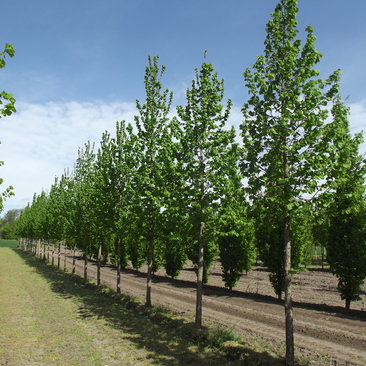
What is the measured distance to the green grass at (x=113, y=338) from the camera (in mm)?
10070

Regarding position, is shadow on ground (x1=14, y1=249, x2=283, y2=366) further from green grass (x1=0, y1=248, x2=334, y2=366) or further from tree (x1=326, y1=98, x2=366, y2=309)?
tree (x1=326, y1=98, x2=366, y2=309)

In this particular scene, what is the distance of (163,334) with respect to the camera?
1292 cm

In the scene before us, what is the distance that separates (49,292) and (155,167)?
13010 millimetres

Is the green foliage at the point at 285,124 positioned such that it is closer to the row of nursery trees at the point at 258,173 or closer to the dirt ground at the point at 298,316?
the row of nursery trees at the point at 258,173

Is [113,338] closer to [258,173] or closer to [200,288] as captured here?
[200,288]

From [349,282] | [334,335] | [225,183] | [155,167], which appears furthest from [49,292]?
[349,282]

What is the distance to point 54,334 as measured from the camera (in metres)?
12.6

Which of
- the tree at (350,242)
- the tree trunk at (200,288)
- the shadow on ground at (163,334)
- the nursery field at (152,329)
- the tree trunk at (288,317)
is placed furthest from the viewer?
the tree at (350,242)

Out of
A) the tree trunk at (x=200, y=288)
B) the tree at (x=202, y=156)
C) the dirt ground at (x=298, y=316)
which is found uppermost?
the tree at (x=202, y=156)

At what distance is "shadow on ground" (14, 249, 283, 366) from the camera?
10.0 meters

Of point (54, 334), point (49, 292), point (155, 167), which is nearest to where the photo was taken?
point (54, 334)

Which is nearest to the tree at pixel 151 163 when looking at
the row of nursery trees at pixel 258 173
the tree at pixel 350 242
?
the row of nursery trees at pixel 258 173

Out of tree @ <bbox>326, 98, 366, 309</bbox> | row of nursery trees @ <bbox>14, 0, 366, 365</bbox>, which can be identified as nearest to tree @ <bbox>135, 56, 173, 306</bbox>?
row of nursery trees @ <bbox>14, 0, 366, 365</bbox>

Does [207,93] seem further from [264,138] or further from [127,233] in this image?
[127,233]
